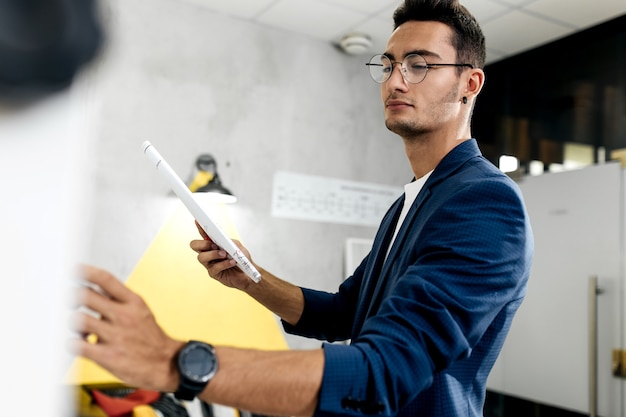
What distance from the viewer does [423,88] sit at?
112cm

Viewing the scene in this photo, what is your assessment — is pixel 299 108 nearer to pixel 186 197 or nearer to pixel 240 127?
pixel 240 127

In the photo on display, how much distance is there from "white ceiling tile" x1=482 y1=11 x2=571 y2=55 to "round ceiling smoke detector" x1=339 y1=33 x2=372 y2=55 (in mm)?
582

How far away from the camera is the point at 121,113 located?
2.66 m

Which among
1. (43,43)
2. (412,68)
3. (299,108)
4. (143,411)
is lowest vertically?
(143,411)

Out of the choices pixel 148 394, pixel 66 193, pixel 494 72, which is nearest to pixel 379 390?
pixel 66 193

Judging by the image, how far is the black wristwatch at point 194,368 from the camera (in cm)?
52

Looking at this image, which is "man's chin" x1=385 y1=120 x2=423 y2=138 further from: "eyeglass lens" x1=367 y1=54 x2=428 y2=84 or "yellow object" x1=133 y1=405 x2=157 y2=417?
"yellow object" x1=133 y1=405 x2=157 y2=417

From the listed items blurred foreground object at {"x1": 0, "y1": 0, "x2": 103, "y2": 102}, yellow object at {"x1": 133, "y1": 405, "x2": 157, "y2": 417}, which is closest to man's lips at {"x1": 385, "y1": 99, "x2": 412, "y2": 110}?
blurred foreground object at {"x1": 0, "y1": 0, "x2": 103, "y2": 102}

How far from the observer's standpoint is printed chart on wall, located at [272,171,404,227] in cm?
301

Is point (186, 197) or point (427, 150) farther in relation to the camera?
point (427, 150)

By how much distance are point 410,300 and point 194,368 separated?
29 cm

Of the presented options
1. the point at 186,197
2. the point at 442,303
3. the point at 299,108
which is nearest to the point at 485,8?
the point at 299,108

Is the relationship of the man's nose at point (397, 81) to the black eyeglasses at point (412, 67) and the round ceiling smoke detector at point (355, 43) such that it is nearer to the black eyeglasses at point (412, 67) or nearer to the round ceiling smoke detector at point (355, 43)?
the black eyeglasses at point (412, 67)

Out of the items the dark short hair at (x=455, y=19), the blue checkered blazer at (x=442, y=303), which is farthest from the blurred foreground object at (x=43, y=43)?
the dark short hair at (x=455, y=19)
